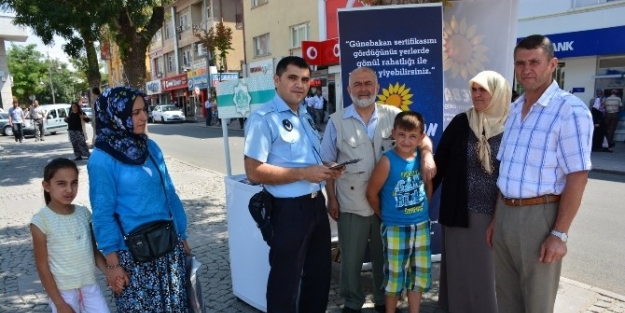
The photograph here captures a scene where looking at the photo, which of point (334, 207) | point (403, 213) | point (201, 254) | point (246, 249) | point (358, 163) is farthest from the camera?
point (201, 254)

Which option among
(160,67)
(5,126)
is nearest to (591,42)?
(5,126)

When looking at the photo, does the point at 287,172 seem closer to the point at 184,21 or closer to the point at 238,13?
the point at 238,13

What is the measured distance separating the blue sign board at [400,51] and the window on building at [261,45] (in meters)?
22.1

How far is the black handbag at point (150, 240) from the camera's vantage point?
230 centimetres

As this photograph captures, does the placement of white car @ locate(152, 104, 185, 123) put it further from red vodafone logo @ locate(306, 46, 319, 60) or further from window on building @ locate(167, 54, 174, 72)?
red vodafone logo @ locate(306, 46, 319, 60)

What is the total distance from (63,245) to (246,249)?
135cm

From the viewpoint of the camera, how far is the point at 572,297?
3.60 meters

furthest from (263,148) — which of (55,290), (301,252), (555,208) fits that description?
(555,208)

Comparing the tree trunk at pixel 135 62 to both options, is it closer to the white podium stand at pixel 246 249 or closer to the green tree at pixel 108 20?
the green tree at pixel 108 20

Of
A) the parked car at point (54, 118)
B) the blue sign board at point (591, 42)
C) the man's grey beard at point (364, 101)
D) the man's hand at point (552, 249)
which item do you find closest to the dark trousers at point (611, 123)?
the blue sign board at point (591, 42)

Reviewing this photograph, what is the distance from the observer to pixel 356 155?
3.11 metres

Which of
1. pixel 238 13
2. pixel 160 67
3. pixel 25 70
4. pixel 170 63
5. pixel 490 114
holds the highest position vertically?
pixel 238 13

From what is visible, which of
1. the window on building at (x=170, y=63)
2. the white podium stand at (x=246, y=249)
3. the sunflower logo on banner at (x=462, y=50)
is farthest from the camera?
the window on building at (x=170, y=63)

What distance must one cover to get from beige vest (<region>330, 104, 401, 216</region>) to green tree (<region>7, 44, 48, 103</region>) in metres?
62.2
